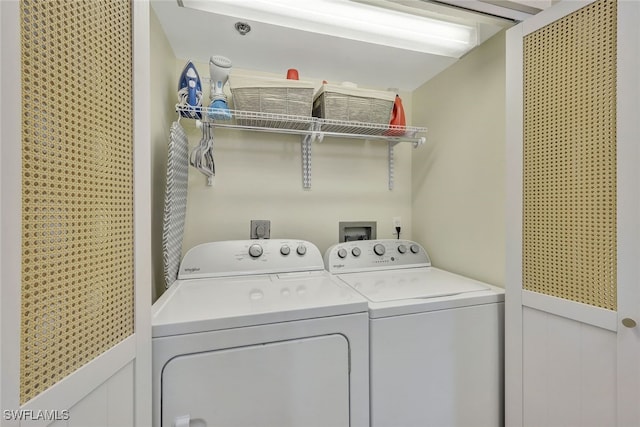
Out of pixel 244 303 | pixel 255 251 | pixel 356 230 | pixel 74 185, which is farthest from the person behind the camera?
pixel 356 230

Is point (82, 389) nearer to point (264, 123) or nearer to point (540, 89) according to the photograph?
point (264, 123)

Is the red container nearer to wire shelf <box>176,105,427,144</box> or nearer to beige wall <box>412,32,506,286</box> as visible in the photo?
wire shelf <box>176,105,427,144</box>

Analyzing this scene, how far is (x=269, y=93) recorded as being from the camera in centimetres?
152

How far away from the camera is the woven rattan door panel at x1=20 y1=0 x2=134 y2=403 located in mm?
561

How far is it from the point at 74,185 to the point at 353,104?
1423 millimetres

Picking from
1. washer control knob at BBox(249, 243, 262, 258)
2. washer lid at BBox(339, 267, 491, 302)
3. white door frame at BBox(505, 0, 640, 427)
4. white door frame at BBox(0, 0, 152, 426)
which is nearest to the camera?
white door frame at BBox(0, 0, 152, 426)

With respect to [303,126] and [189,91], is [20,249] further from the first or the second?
[303,126]

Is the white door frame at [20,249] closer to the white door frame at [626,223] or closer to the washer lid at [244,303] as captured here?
the washer lid at [244,303]

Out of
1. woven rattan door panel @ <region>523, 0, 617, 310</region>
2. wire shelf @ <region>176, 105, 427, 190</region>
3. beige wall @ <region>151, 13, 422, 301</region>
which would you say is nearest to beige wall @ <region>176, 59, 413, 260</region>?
beige wall @ <region>151, 13, 422, 301</region>

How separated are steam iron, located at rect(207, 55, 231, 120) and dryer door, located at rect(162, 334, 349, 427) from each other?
46.4 inches

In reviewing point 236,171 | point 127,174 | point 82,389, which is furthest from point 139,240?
point 236,171

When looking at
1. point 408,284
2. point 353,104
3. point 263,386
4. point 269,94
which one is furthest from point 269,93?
point 263,386

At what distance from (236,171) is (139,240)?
1066 mm

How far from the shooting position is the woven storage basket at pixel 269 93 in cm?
150
